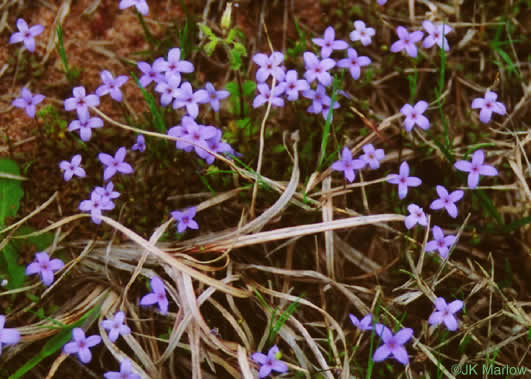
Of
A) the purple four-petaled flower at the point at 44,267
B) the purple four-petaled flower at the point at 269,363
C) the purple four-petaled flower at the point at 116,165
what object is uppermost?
the purple four-petaled flower at the point at 116,165

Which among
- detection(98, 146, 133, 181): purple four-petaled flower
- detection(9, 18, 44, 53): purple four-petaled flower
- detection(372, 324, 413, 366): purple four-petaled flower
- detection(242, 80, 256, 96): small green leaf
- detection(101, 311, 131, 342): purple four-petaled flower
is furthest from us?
detection(242, 80, 256, 96): small green leaf

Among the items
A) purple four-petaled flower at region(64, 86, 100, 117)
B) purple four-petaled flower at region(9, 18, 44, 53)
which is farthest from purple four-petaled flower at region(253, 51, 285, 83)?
purple four-petaled flower at region(9, 18, 44, 53)

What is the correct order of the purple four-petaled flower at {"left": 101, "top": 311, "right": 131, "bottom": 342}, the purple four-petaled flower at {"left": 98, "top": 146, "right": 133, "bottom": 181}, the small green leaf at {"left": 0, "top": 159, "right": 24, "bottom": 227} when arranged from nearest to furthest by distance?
the purple four-petaled flower at {"left": 101, "top": 311, "right": 131, "bottom": 342}
the purple four-petaled flower at {"left": 98, "top": 146, "right": 133, "bottom": 181}
the small green leaf at {"left": 0, "top": 159, "right": 24, "bottom": 227}

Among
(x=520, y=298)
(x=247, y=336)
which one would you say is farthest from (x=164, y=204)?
(x=520, y=298)

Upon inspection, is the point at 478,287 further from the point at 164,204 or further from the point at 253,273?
the point at 164,204

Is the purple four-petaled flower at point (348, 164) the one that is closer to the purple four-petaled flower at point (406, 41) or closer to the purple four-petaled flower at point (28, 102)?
the purple four-petaled flower at point (406, 41)

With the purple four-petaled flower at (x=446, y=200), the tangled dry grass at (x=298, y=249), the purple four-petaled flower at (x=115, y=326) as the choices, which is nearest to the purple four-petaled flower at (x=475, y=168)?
the purple four-petaled flower at (x=446, y=200)

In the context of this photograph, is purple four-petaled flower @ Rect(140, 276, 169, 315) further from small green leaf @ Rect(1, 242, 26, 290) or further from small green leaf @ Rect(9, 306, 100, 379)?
small green leaf @ Rect(1, 242, 26, 290)
